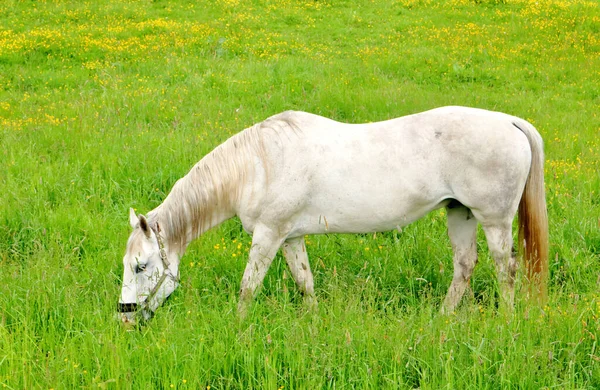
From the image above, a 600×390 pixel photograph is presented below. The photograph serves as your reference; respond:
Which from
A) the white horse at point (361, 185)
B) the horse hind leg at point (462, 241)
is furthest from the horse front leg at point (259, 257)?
the horse hind leg at point (462, 241)

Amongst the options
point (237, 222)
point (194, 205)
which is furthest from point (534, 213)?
point (237, 222)

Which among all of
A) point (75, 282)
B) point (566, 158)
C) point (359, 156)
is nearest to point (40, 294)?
point (75, 282)

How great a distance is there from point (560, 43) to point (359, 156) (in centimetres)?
1271

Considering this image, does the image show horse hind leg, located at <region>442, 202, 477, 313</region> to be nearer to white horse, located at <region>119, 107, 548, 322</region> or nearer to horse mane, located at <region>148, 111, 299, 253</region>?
white horse, located at <region>119, 107, 548, 322</region>

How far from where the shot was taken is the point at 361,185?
466 centimetres

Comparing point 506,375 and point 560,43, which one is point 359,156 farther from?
point 560,43

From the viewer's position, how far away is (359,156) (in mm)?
4680

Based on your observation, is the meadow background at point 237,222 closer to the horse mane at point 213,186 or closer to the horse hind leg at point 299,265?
the horse hind leg at point 299,265

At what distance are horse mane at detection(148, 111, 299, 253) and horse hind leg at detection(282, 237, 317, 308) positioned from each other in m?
0.62

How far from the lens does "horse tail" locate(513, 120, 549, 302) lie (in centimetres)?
470

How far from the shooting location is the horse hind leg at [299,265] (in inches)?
194

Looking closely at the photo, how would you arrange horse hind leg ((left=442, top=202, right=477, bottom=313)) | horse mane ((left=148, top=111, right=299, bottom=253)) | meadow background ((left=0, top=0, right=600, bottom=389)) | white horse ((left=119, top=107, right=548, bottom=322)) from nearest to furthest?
meadow background ((left=0, top=0, right=600, bottom=389))
white horse ((left=119, top=107, right=548, bottom=322))
horse mane ((left=148, top=111, right=299, bottom=253))
horse hind leg ((left=442, top=202, right=477, bottom=313))

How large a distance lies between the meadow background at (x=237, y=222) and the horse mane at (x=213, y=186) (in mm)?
501

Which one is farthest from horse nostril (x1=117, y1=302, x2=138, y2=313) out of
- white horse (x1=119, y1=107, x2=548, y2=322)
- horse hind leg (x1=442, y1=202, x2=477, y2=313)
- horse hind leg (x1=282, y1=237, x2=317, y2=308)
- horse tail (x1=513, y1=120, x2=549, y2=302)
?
horse tail (x1=513, y1=120, x2=549, y2=302)
